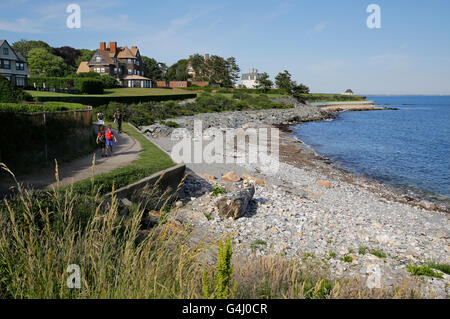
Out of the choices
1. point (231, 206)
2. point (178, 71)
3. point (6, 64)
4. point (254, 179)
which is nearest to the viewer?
point (231, 206)

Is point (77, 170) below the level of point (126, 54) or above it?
below

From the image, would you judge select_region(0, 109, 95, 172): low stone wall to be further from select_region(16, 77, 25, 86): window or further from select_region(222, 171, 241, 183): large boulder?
select_region(16, 77, 25, 86): window

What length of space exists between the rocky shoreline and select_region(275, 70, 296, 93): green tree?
72540 mm

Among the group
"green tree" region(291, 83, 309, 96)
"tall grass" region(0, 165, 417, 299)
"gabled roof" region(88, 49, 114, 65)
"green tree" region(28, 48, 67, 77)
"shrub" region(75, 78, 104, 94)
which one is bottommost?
"tall grass" region(0, 165, 417, 299)

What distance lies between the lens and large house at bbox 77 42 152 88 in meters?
76.5

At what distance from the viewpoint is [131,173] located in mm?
10852

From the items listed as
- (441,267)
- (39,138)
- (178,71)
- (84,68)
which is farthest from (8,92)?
(178,71)

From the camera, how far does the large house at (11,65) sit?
2090 inches

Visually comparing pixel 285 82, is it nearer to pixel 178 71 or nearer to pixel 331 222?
pixel 178 71

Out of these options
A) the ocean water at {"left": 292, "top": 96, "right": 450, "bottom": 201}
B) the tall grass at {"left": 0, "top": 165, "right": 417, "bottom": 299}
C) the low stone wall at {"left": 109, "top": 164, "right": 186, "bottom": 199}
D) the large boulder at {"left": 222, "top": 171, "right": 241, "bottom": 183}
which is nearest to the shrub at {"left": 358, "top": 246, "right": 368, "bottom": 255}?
the tall grass at {"left": 0, "top": 165, "right": 417, "bottom": 299}

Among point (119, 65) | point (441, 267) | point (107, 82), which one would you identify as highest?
point (119, 65)

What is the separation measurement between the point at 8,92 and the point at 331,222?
20143 millimetres
